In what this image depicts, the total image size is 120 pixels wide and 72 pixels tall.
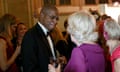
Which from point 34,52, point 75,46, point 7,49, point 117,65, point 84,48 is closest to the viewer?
point 117,65

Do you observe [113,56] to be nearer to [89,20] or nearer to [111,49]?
[111,49]

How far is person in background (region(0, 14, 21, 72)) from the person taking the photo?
2.80 metres

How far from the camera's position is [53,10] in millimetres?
2318

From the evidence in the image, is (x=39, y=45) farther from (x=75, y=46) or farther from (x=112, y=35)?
(x=112, y=35)

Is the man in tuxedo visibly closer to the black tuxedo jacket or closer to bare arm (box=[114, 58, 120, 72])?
the black tuxedo jacket

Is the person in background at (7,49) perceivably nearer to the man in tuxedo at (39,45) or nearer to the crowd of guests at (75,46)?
the crowd of guests at (75,46)

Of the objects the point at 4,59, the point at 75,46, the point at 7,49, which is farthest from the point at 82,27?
the point at 7,49

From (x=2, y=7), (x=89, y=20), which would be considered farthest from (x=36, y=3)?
(x=89, y=20)

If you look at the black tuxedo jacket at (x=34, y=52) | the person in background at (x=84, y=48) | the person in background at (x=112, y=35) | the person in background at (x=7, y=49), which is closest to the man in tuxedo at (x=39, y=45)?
the black tuxedo jacket at (x=34, y=52)

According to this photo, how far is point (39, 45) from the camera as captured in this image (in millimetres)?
2215

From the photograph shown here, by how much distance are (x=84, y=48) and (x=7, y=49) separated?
1.24 meters

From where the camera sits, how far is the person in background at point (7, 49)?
2.80 m

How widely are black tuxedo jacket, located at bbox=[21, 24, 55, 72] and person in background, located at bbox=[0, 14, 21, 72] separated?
629 mm

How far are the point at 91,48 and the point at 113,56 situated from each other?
28cm
